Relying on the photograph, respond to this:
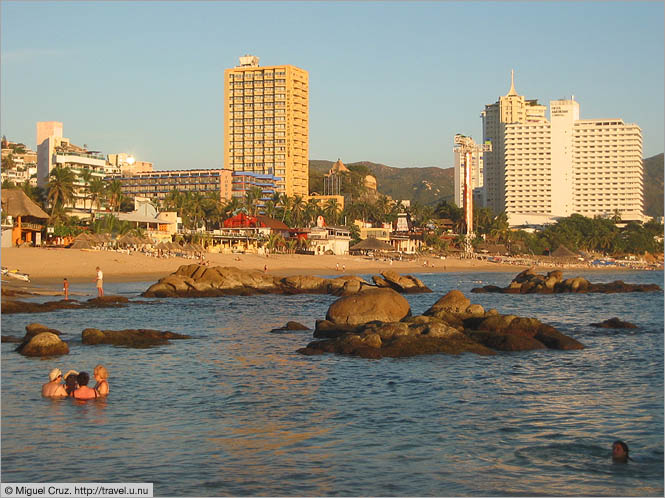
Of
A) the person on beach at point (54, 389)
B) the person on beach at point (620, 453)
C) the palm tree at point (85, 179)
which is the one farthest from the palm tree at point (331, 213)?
the person on beach at point (620, 453)

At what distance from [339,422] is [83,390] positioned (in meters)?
5.55

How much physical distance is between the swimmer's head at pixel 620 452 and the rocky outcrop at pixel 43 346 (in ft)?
50.1

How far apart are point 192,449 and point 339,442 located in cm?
246

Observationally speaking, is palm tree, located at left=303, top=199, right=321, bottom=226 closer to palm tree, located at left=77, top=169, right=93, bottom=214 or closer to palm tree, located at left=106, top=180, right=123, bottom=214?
palm tree, located at left=106, top=180, right=123, bottom=214

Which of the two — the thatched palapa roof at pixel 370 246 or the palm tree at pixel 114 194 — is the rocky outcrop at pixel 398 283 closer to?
the thatched palapa roof at pixel 370 246

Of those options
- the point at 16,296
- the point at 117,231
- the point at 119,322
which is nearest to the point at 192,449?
the point at 119,322

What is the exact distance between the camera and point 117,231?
314 feet

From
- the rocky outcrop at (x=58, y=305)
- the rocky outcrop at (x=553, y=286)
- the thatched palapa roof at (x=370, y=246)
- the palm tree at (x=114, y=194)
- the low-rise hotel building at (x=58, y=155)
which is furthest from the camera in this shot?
the low-rise hotel building at (x=58, y=155)

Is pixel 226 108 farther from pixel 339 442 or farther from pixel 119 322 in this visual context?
pixel 339 442

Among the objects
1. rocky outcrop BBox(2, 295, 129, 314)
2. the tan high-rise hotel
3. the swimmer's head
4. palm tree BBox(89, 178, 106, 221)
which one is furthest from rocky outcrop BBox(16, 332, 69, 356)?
the tan high-rise hotel

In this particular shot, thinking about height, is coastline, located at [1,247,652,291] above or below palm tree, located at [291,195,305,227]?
below

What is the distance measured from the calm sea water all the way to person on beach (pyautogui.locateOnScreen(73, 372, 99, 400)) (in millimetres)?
423

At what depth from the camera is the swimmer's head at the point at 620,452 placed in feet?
40.4

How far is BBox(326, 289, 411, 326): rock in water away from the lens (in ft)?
90.8
